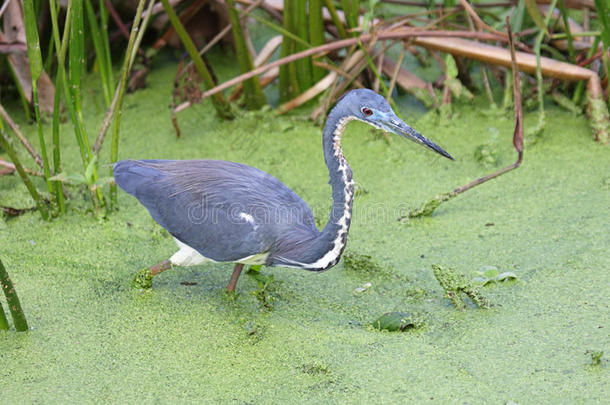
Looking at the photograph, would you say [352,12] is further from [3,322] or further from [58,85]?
[3,322]

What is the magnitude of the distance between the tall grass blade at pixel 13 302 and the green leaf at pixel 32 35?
892mm

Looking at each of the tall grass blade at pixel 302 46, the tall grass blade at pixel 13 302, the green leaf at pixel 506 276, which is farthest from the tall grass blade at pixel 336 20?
the tall grass blade at pixel 13 302

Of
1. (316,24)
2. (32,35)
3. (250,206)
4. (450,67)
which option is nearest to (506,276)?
(250,206)

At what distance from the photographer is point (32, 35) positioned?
2705 mm

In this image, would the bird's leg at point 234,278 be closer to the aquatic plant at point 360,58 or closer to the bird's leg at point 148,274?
the bird's leg at point 148,274

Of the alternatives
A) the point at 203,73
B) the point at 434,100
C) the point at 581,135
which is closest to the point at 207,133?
the point at 203,73

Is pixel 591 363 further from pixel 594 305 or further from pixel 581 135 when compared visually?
pixel 581 135

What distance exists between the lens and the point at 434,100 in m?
4.02

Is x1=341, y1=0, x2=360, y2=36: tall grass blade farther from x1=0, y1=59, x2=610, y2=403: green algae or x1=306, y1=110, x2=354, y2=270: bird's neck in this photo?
x1=306, y1=110, x2=354, y2=270: bird's neck

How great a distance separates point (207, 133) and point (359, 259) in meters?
1.46

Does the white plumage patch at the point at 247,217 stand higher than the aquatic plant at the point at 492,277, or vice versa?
the white plumage patch at the point at 247,217

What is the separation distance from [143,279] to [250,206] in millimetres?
536

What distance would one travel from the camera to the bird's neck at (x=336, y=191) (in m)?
2.54

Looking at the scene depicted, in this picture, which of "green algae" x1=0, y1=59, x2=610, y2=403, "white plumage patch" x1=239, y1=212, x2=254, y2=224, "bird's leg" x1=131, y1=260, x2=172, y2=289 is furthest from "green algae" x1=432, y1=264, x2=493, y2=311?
"bird's leg" x1=131, y1=260, x2=172, y2=289
